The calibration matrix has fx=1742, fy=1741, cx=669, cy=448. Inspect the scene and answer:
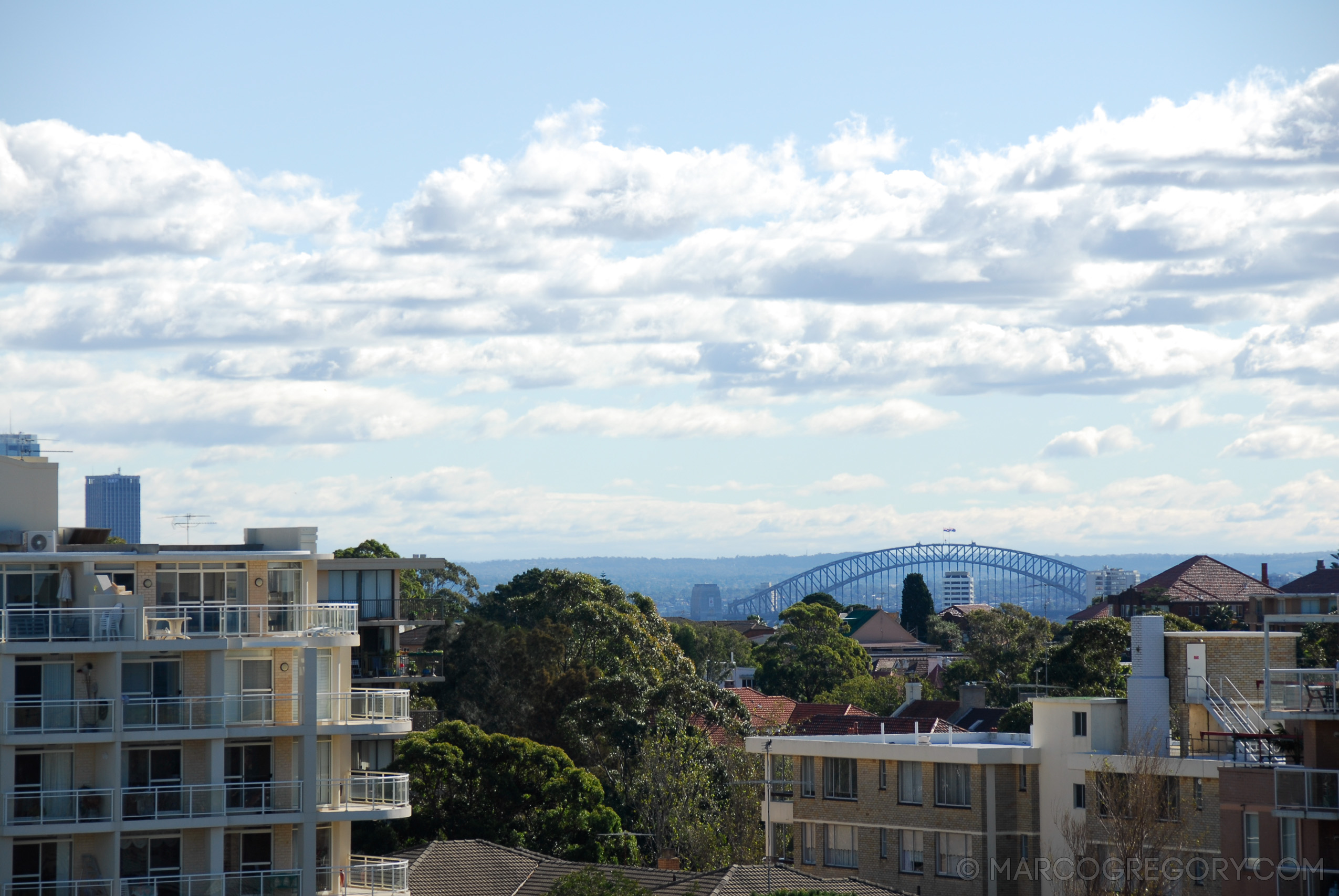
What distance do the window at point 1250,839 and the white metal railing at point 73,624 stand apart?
29650 millimetres

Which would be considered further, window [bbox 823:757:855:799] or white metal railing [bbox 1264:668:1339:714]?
window [bbox 823:757:855:799]

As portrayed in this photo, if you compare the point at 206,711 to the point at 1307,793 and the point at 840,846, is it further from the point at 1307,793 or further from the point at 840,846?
the point at 1307,793

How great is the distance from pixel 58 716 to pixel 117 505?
3499 inches

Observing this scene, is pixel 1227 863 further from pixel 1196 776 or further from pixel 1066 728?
pixel 1066 728

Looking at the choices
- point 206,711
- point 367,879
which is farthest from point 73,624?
point 367,879

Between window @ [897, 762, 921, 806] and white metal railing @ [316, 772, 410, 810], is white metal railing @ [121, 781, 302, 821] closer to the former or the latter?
white metal railing @ [316, 772, 410, 810]

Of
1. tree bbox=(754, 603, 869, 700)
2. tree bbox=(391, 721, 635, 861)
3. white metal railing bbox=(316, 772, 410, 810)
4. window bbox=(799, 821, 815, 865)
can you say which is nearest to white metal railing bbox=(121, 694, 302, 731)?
white metal railing bbox=(316, 772, 410, 810)

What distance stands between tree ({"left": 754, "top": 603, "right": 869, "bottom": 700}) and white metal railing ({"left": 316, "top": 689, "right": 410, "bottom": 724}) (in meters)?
93.7

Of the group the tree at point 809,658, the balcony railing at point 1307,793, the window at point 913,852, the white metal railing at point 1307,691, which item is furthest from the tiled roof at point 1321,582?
the balcony railing at point 1307,793

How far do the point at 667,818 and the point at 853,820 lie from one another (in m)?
13.2

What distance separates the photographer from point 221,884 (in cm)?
4516

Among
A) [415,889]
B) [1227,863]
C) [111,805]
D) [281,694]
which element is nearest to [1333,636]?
[1227,863]

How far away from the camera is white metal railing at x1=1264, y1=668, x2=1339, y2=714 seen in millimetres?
44125

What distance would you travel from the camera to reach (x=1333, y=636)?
72625mm
